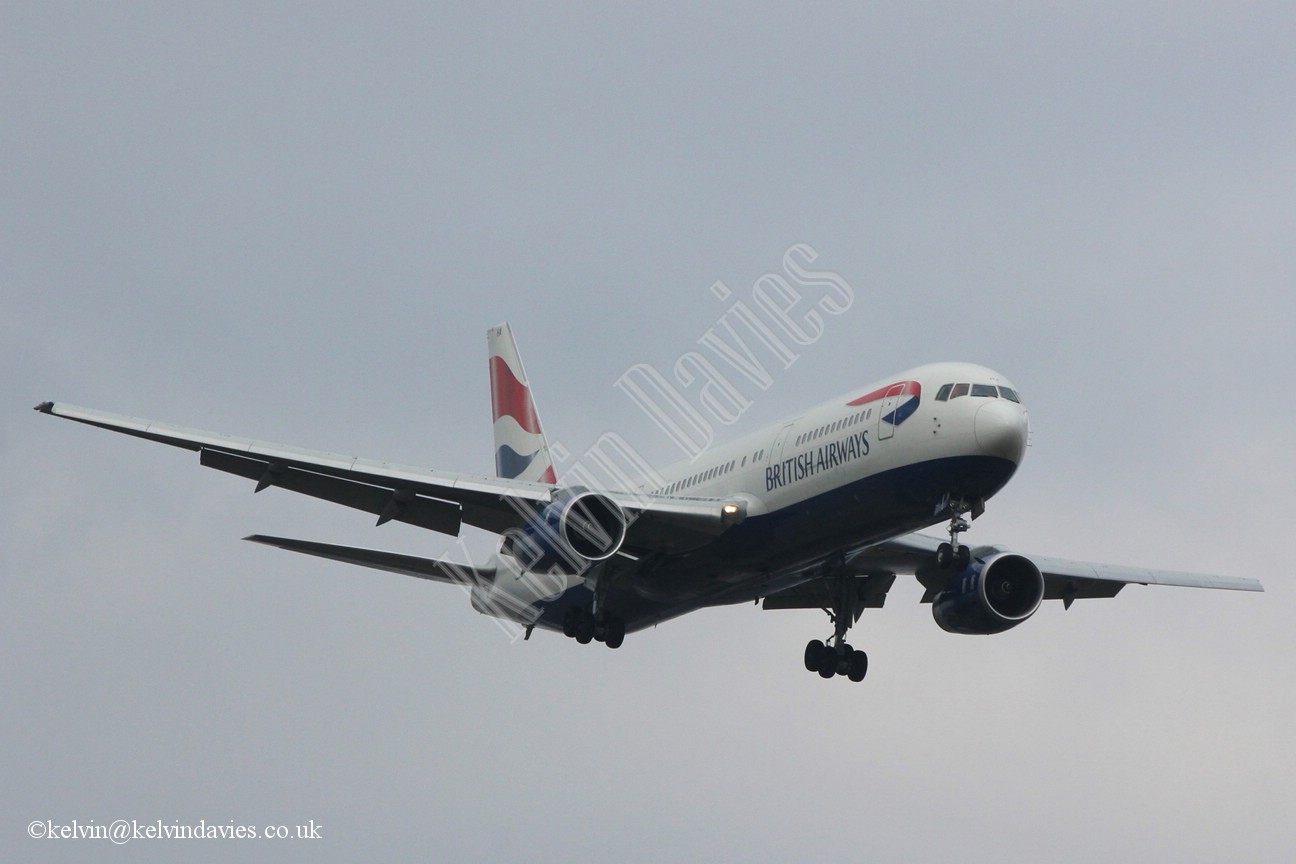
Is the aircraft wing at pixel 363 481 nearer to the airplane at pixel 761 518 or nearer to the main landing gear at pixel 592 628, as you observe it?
the airplane at pixel 761 518

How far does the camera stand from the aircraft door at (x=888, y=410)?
3203 cm

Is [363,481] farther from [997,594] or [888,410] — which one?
[997,594]

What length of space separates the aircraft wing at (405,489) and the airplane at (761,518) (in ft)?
0.14

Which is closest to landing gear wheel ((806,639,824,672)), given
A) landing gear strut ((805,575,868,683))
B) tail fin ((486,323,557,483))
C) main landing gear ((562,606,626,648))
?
landing gear strut ((805,575,868,683))

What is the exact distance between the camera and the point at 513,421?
46594 millimetres

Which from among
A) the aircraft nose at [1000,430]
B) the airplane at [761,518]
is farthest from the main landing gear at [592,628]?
the aircraft nose at [1000,430]

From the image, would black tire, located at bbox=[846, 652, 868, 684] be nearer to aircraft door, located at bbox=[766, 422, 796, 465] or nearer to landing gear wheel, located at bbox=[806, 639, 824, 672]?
landing gear wheel, located at bbox=[806, 639, 824, 672]

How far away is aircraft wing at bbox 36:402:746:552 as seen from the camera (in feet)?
110

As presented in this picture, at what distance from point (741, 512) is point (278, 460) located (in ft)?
29.8

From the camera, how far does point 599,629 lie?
123 feet

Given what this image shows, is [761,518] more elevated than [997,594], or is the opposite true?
[997,594]

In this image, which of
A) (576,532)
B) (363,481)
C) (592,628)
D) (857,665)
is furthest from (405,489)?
(857,665)

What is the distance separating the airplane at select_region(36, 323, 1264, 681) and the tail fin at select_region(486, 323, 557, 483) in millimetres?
5394

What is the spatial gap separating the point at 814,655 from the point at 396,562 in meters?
9.69
